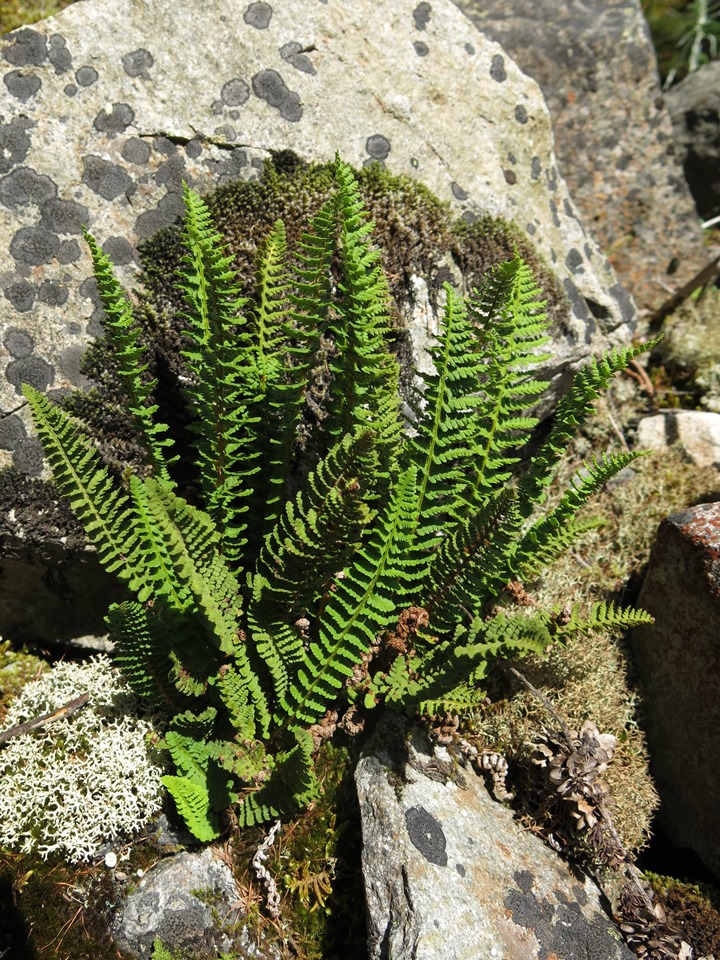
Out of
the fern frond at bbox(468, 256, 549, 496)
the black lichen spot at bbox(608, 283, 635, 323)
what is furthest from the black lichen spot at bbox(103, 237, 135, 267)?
the black lichen spot at bbox(608, 283, 635, 323)

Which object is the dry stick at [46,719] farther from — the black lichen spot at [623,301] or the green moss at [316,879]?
the black lichen spot at [623,301]

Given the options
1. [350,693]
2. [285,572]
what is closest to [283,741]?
[350,693]

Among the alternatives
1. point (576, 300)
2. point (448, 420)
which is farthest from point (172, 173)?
point (576, 300)

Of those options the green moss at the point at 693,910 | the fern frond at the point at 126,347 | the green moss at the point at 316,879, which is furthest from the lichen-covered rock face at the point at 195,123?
the green moss at the point at 693,910

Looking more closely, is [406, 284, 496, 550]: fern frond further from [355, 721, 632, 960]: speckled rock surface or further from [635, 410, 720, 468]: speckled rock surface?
[635, 410, 720, 468]: speckled rock surface

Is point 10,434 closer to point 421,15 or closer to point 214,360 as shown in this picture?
point 214,360

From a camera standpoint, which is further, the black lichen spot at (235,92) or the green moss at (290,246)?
the black lichen spot at (235,92)

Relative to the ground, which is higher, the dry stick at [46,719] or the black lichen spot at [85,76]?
the black lichen spot at [85,76]
